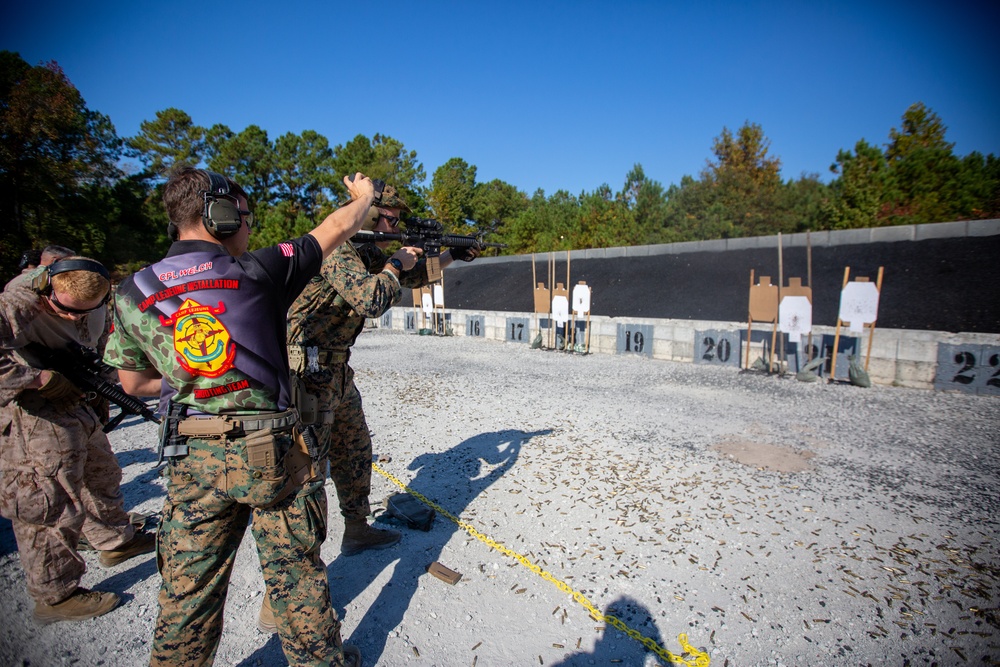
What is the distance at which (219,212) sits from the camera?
67.6 inches

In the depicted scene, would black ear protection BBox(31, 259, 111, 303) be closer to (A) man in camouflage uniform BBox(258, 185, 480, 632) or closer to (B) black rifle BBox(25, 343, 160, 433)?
(B) black rifle BBox(25, 343, 160, 433)

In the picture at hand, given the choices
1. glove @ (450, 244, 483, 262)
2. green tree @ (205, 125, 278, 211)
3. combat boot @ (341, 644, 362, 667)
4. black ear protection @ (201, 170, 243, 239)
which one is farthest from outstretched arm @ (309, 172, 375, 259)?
green tree @ (205, 125, 278, 211)

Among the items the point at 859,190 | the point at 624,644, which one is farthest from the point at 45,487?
the point at 859,190

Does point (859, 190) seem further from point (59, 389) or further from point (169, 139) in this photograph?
point (169, 139)

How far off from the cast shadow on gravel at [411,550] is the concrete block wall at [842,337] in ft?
19.1

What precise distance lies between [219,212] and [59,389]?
5.82 ft

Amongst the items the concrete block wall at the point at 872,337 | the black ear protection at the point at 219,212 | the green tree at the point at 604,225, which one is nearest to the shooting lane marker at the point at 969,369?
the concrete block wall at the point at 872,337

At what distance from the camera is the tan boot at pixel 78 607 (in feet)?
8.01

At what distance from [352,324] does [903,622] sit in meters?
3.35

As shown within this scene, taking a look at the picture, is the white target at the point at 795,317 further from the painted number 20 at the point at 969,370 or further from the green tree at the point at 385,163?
the green tree at the point at 385,163

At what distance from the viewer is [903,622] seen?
243 centimetres

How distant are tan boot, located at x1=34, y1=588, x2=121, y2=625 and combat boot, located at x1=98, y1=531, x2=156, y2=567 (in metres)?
0.44

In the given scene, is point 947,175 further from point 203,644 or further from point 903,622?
point 203,644

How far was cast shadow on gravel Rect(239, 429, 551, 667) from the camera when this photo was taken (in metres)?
2.35
